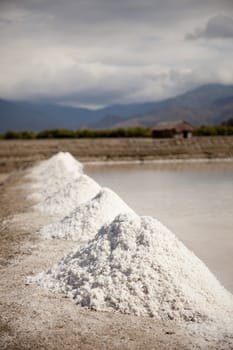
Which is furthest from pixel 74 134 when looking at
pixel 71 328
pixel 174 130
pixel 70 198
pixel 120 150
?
pixel 71 328

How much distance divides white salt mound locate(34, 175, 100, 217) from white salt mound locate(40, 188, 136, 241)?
1721 mm

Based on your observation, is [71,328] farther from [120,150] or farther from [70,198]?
[120,150]

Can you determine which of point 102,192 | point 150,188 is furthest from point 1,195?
point 102,192

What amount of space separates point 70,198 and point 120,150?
73.4 feet

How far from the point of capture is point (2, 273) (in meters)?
6.04

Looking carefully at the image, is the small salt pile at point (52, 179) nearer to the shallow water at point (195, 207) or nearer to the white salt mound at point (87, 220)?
the shallow water at point (195, 207)

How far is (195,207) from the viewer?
11.2m

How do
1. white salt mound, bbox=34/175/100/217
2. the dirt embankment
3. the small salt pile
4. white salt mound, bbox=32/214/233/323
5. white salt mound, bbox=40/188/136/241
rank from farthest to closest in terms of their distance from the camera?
the dirt embankment, the small salt pile, white salt mound, bbox=34/175/100/217, white salt mound, bbox=40/188/136/241, white salt mound, bbox=32/214/233/323

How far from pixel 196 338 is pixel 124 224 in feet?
5.55

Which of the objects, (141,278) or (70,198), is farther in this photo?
(70,198)

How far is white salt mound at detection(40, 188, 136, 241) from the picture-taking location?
7.72m

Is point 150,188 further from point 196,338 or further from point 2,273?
point 196,338

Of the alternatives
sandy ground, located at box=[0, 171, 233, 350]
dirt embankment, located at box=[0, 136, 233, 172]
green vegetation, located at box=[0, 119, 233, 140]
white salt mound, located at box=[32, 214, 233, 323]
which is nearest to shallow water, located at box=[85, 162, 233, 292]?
white salt mound, located at box=[32, 214, 233, 323]

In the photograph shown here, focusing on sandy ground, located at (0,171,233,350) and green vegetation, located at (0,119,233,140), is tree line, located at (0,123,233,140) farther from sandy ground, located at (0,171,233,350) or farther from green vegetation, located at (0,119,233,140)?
sandy ground, located at (0,171,233,350)
